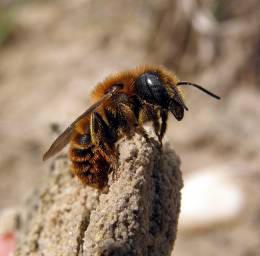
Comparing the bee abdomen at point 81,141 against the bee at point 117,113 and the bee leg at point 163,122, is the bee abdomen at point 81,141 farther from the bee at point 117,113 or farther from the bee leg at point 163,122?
the bee leg at point 163,122

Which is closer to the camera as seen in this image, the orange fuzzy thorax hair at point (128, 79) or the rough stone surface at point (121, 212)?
the rough stone surface at point (121, 212)

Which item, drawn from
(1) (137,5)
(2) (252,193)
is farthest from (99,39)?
(2) (252,193)

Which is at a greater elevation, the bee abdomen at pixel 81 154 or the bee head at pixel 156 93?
the bee head at pixel 156 93

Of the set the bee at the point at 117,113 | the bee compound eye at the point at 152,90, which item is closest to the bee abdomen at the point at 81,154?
the bee at the point at 117,113

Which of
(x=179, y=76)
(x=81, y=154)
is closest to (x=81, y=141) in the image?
(x=81, y=154)

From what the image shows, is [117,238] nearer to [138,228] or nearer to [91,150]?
[138,228]

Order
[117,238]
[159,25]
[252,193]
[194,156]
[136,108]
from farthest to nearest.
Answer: [159,25]
[194,156]
[252,193]
[136,108]
[117,238]

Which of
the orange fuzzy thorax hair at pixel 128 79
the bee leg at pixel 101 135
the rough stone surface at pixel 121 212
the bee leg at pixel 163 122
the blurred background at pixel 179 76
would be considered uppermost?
the blurred background at pixel 179 76
